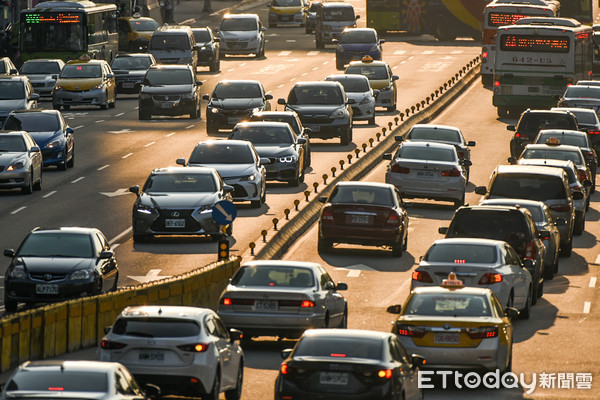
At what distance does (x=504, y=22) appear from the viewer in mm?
66125

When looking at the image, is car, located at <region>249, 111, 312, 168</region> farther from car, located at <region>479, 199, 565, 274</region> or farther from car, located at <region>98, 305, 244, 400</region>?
car, located at <region>98, 305, 244, 400</region>

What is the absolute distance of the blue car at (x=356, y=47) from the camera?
7056 cm

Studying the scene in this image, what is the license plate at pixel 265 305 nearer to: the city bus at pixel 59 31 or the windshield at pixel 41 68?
the windshield at pixel 41 68

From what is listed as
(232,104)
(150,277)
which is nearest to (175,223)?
(150,277)

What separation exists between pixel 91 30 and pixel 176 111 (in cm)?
1433

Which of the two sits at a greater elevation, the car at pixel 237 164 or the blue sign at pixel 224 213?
the blue sign at pixel 224 213

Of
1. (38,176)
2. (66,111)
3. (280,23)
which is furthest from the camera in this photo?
(280,23)

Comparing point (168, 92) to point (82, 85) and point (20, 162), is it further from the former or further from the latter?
point (20, 162)

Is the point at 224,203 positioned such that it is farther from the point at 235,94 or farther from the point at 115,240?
the point at 235,94

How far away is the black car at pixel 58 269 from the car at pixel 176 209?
15.7 ft

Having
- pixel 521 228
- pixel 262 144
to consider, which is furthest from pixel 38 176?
pixel 521 228

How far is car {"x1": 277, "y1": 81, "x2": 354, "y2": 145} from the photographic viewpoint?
156ft

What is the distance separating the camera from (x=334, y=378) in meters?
16.0

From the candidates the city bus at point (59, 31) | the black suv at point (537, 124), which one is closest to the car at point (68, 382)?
the black suv at point (537, 124)
